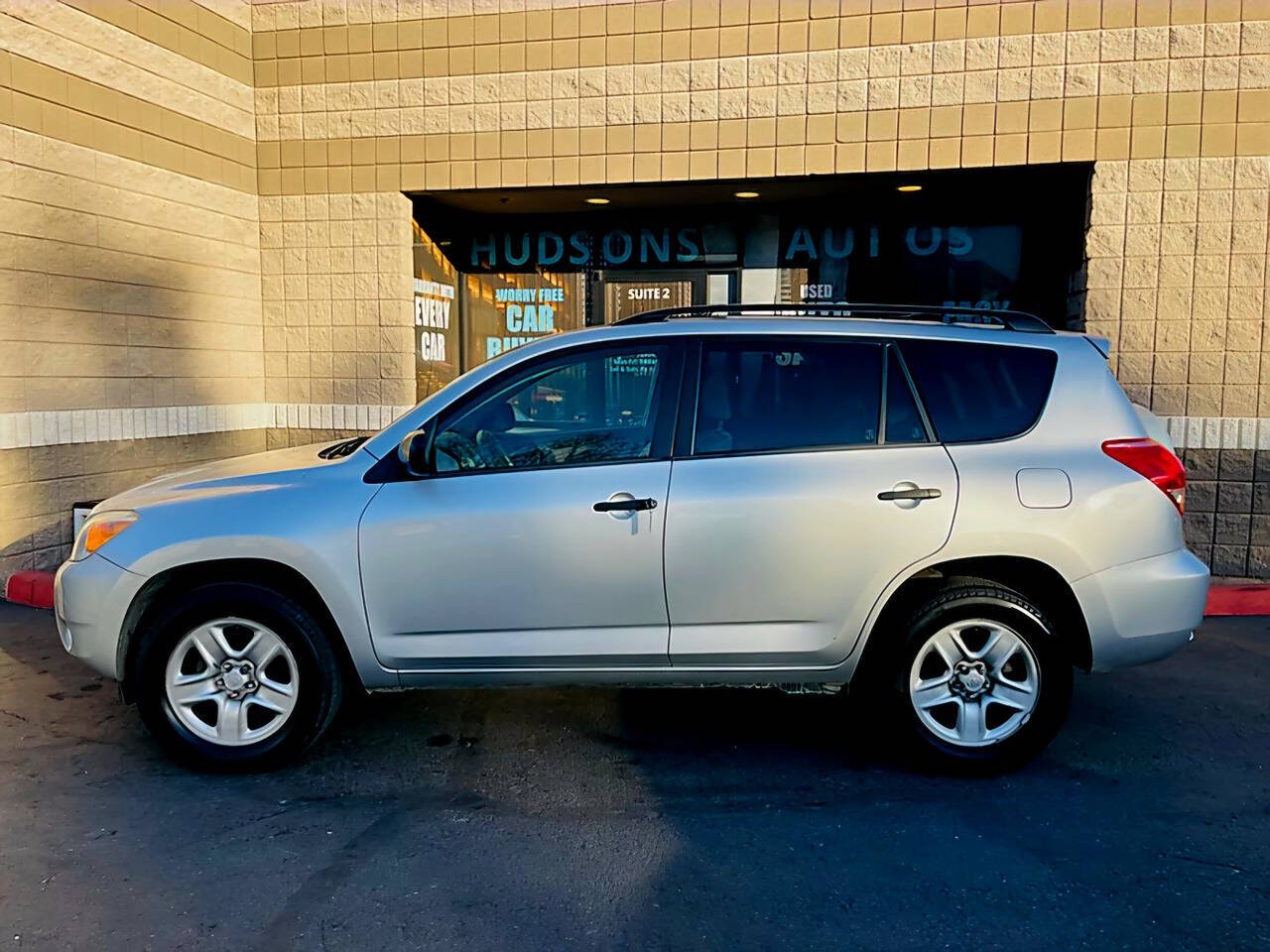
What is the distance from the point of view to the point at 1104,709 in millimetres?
5301

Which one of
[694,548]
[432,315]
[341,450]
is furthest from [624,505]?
[432,315]

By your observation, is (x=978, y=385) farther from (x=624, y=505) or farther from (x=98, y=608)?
(x=98, y=608)

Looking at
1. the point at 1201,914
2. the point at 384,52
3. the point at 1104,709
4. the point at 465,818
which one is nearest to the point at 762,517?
the point at 465,818

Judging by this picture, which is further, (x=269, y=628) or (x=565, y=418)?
(x=565, y=418)

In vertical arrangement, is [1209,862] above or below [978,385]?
below

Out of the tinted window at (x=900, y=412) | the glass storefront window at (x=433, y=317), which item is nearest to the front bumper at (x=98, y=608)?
the tinted window at (x=900, y=412)

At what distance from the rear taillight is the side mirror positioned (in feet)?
9.26

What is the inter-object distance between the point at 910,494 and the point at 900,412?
378 millimetres

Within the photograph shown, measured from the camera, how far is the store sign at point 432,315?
9711 mm

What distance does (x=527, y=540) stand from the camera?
429 centimetres

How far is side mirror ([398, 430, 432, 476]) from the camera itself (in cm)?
433

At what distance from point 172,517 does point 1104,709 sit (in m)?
4.52

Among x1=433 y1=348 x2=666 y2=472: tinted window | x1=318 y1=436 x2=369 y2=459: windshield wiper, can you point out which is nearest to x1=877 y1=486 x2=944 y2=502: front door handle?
x1=433 y1=348 x2=666 y2=472: tinted window

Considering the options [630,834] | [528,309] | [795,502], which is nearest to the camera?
[630,834]
